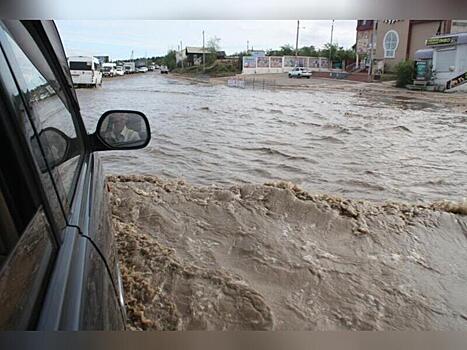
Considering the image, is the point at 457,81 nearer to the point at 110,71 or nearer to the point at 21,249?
the point at 110,71

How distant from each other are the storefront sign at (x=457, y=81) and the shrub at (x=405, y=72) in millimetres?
1957

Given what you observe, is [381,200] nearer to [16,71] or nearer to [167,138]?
[167,138]

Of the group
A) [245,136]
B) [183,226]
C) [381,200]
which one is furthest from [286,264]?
[245,136]

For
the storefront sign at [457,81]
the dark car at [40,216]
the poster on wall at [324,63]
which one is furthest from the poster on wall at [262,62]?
the dark car at [40,216]

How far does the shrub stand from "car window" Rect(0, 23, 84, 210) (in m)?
4.52

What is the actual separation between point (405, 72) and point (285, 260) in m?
3.31

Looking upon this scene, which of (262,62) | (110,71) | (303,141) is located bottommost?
(303,141)

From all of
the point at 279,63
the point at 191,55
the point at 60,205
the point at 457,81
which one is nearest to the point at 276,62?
the point at 279,63

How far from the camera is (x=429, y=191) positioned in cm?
653

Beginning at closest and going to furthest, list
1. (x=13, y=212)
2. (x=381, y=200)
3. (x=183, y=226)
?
(x=13, y=212) → (x=183, y=226) → (x=381, y=200)

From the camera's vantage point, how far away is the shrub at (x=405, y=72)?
16.7 ft

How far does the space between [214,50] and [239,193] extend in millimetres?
3614

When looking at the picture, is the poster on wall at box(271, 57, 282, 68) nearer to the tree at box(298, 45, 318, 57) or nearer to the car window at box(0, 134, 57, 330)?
the tree at box(298, 45, 318, 57)

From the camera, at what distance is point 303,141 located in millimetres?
9352
